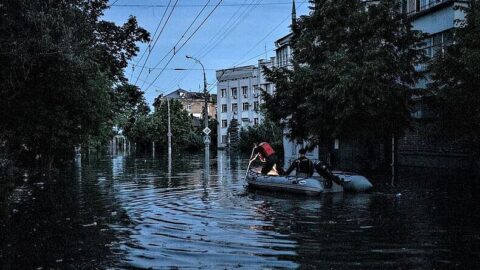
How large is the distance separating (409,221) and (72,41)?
11.9 metres

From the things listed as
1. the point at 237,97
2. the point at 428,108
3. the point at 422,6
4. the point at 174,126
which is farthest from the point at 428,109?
the point at 237,97

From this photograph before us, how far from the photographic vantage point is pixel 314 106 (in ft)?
87.0

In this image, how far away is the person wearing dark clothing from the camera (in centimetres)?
1817

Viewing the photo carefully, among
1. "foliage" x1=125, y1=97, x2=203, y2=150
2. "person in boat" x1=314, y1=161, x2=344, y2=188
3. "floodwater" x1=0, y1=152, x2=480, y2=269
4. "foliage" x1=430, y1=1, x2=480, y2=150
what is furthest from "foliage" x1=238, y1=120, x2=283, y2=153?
"floodwater" x1=0, y1=152, x2=480, y2=269

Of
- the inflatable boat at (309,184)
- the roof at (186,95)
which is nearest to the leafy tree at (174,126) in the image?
the roof at (186,95)

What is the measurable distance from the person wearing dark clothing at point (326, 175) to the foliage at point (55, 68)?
8.55 metres

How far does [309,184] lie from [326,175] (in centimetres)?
107

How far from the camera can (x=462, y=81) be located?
65.3ft

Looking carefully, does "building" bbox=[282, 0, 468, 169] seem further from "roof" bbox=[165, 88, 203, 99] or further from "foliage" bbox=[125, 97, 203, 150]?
"roof" bbox=[165, 88, 203, 99]

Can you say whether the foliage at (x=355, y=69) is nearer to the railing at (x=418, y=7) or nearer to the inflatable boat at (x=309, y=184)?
the railing at (x=418, y=7)

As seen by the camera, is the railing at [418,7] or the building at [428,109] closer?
the building at [428,109]

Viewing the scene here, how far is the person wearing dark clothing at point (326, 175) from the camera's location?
715 inches

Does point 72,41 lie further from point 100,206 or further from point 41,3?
point 100,206

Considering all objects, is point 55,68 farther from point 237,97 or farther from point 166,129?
point 237,97
